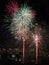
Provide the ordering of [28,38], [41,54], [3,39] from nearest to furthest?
[41,54], [28,38], [3,39]

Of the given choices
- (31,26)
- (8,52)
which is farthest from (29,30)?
(8,52)

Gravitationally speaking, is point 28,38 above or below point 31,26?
below

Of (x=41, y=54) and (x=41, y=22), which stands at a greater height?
(x=41, y=22)

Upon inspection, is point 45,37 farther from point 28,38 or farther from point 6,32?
point 6,32

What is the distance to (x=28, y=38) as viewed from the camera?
1427 centimetres

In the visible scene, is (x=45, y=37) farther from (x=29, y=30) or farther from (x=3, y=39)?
(x=3, y=39)

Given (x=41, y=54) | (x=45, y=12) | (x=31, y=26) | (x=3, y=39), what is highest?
(x=45, y=12)

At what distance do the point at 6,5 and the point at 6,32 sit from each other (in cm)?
239

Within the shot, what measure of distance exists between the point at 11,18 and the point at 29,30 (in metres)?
1.92

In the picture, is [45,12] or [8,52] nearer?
[8,52]

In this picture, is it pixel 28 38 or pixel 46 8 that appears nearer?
pixel 28 38

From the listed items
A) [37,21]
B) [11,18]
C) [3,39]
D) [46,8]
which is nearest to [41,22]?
[37,21]

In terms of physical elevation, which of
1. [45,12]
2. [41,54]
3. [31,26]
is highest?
[45,12]

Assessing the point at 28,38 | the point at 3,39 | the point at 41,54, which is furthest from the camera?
the point at 3,39
